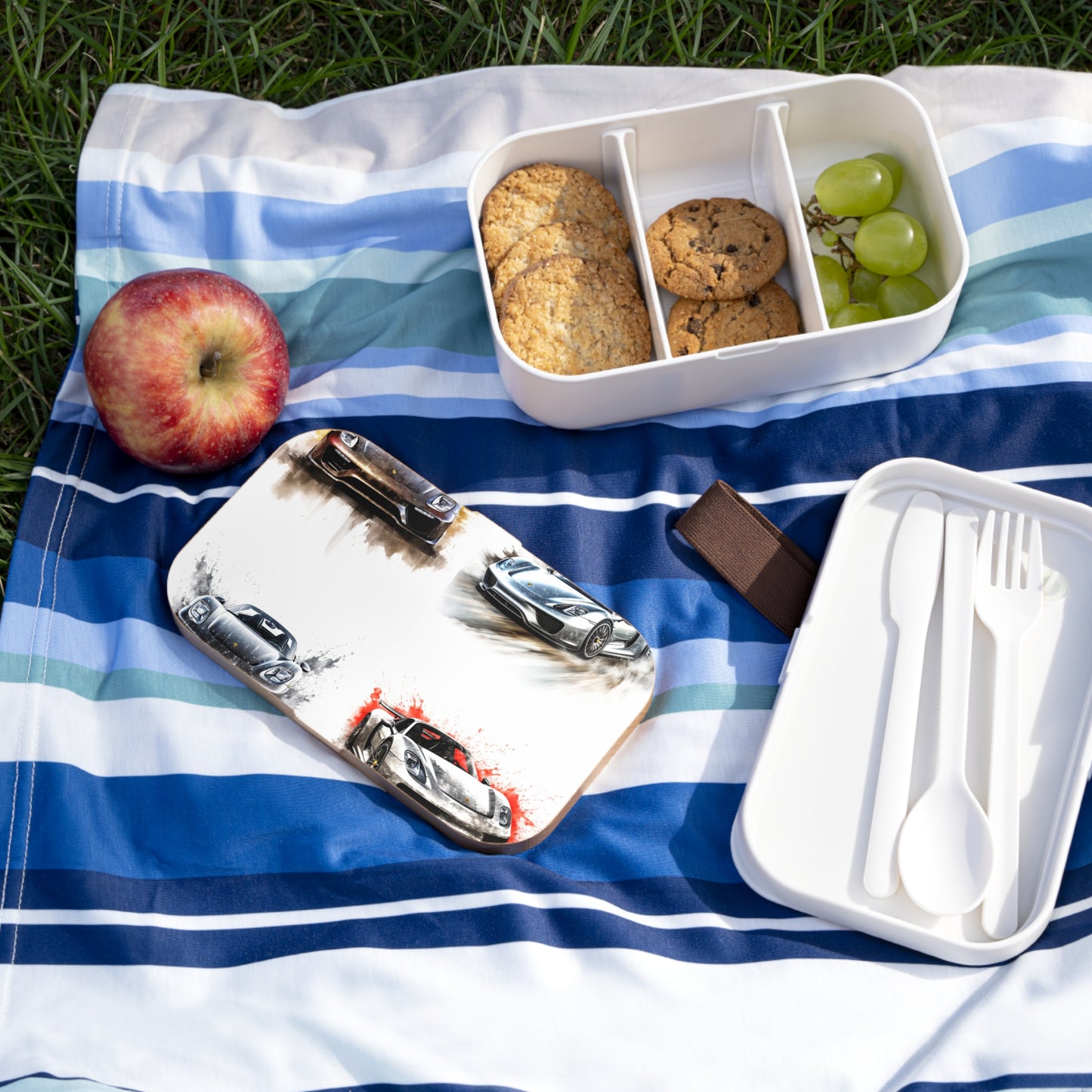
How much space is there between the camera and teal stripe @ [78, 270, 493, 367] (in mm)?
1019

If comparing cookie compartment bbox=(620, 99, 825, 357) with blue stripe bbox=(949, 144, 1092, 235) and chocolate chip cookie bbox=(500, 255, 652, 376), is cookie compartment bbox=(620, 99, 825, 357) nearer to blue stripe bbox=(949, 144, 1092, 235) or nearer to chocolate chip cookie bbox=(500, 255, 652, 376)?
chocolate chip cookie bbox=(500, 255, 652, 376)

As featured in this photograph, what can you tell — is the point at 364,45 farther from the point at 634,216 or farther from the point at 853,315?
the point at 853,315

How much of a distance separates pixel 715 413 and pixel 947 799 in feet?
1.29

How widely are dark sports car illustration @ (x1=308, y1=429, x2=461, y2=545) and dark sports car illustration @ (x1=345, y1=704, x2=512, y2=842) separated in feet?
0.56

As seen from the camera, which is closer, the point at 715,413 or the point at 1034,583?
the point at 1034,583

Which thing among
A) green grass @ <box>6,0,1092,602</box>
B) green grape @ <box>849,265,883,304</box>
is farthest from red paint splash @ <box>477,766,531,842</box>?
green grass @ <box>6,0,1092,602</box>

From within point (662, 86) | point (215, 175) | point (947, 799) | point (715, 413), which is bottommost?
point (947, 799)

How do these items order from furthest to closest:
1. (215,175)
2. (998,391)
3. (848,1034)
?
1. (215,175)
2. (998,391)
3. (848,1034)

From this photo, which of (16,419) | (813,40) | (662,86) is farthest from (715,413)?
(16,419)

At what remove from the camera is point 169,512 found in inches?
38.8

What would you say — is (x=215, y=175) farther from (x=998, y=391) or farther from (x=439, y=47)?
(x=998, y=391)

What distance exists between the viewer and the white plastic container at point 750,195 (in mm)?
909

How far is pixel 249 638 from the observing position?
918mm

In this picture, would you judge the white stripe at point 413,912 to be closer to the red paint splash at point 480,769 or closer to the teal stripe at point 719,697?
the red paint splash at point 480,769
